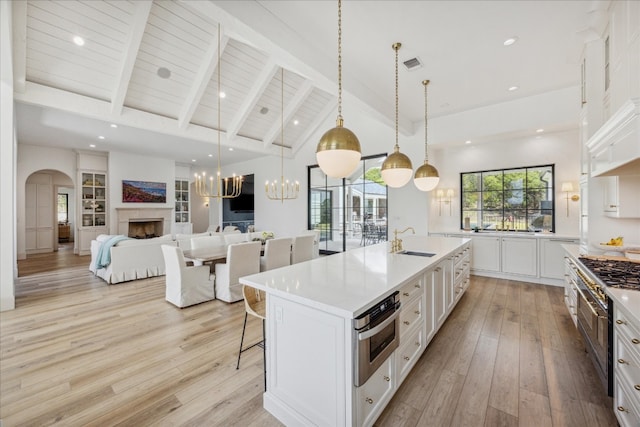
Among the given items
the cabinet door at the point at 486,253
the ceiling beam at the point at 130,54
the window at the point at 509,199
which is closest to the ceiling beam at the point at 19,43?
the ceiling beam at the point at 130,54

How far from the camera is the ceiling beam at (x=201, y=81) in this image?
4.51 m

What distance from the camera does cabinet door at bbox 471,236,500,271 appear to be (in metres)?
5.22

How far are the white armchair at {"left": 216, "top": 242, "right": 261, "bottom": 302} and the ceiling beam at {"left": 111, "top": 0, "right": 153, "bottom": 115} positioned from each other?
3.33 meters

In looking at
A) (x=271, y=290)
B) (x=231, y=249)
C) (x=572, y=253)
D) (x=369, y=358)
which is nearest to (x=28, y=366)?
(x=231, y=249)

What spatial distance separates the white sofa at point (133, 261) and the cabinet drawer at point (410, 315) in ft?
14.0

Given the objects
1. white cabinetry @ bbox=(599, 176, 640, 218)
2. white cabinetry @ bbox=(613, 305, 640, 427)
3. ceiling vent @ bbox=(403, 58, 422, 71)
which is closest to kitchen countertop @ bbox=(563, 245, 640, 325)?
white cabinetry @ bbox=(613, 305, 640, 427)

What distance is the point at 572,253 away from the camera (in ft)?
10.1

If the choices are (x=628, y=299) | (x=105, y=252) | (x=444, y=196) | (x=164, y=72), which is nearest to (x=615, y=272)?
(x=628, y=299)

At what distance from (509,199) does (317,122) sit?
5.04 m

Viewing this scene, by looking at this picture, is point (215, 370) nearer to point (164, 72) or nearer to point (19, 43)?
point (164, 72)

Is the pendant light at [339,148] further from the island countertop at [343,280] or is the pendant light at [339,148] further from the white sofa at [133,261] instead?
the white sofa at [133,261]

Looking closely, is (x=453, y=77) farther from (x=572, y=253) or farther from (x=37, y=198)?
(x=37, y=198)

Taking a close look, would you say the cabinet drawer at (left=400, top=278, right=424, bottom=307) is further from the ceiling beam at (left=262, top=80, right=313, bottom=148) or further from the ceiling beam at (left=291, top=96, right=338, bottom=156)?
the ceiling beam at (left=291, top=96, right=338, bottom=156)

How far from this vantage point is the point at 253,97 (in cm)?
583
